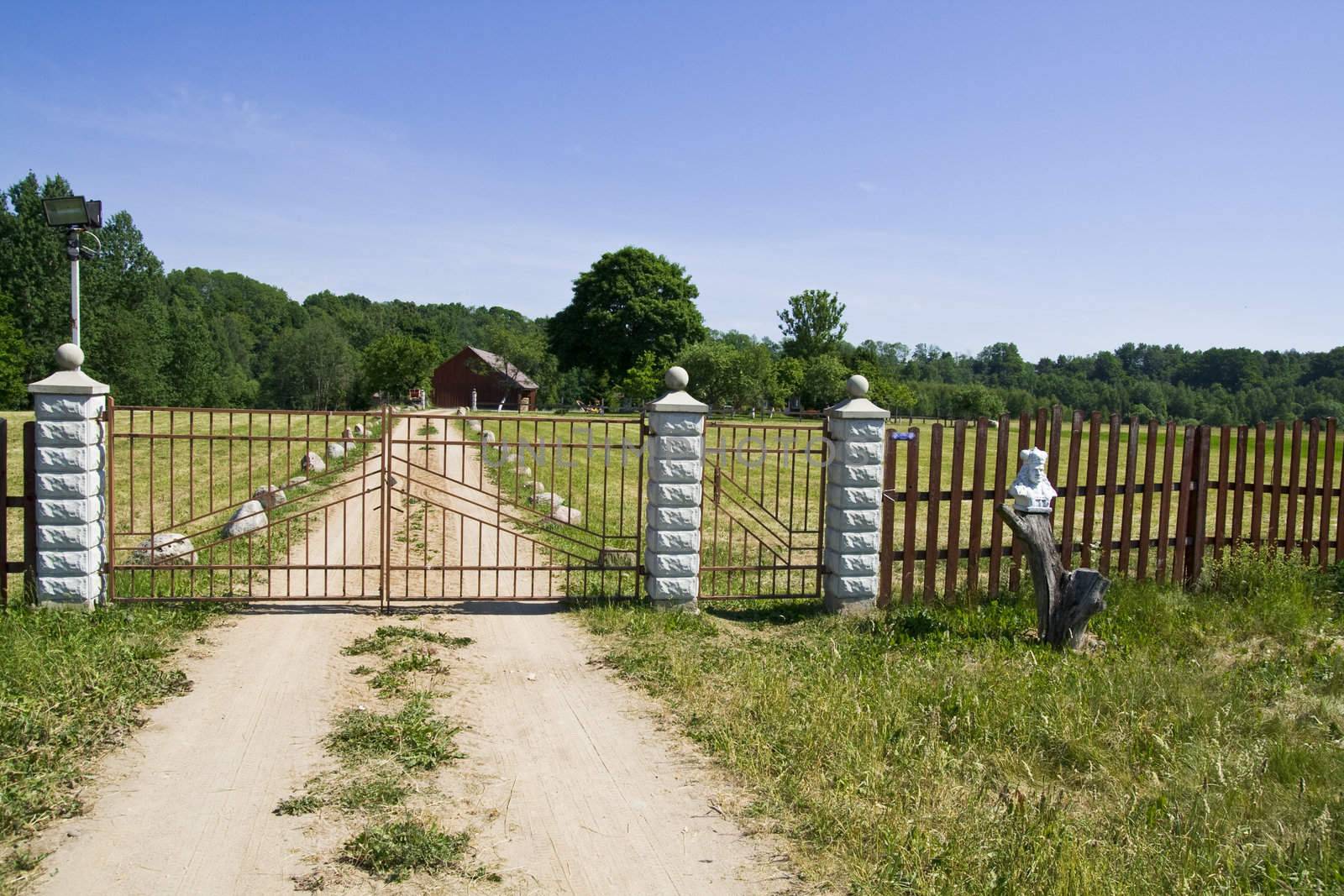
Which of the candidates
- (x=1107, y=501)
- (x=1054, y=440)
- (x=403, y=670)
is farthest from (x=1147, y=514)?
(x=403, y=670)

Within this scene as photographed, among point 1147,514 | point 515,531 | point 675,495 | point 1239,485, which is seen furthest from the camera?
point 1239,485

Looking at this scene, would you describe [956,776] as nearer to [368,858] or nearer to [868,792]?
[868,792]

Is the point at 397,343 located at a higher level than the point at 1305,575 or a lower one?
higher

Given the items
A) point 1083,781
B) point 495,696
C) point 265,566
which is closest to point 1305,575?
point 1083,781

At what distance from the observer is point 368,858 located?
4285mm

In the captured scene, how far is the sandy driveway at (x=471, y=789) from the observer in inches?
166

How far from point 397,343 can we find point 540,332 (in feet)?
37.5

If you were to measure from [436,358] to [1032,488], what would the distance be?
64.3m

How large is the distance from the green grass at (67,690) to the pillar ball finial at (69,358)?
214 centimetres

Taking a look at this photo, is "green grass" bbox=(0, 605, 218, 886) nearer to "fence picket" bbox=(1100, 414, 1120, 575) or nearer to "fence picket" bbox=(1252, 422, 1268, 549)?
"fence picket" bbox=(1100, 414, 1120, 575)

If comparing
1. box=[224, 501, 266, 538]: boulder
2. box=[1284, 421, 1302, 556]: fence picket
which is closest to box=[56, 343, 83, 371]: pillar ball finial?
box=[224, 501, 266, 538]: boulder

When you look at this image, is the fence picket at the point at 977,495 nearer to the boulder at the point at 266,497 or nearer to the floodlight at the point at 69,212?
the boulder at the point at 266,497

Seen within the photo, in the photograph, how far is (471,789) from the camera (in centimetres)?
512

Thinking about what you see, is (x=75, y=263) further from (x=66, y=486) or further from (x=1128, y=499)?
(x=1128, y=499)
